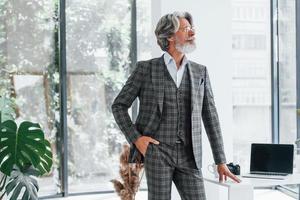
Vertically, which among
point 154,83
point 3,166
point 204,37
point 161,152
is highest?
point 204,37

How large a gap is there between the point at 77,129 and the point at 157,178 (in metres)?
2.85

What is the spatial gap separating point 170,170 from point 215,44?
7.10 feet

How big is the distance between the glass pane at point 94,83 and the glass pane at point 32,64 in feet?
0.60

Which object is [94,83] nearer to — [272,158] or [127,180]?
[127,180]

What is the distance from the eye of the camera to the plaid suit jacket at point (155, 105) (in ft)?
→ 6.36

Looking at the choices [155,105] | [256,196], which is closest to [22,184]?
[155,105]

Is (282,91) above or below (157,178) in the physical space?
above

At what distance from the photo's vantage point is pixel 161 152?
1.91 metres

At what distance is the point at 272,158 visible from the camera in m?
2.92

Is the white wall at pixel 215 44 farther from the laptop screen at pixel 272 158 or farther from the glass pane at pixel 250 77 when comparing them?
the glass pane at pixel 250 77

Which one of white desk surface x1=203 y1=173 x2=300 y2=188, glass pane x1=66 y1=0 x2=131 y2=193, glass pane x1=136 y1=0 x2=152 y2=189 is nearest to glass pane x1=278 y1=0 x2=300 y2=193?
glass pane x1=136 y1=0 x2=152 y2=189

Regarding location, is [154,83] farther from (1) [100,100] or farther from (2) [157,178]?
(1) [100,100]

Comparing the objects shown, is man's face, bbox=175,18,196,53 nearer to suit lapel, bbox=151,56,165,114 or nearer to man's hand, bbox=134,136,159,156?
suit lapel, bbox=151,56,165,114

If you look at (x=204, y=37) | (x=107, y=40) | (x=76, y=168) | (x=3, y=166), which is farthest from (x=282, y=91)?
(x=3, y=166)
